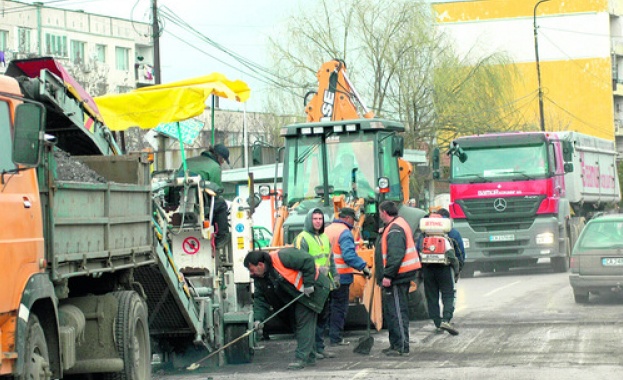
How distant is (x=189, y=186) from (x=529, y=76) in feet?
197

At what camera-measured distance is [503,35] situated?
233 feet

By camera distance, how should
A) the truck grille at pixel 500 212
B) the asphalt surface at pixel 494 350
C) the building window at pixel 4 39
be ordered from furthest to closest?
1. the building window at pixel 4 39
2. the truck grille at pixel 500 212
3. the asphalt surface at pixel 494 350

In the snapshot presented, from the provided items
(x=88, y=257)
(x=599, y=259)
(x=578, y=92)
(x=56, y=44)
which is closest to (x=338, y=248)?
(x=88, y=257)

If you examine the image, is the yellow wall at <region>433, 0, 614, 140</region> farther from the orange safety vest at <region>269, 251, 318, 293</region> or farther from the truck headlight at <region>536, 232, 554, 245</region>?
the orange safety vest at <region>269, 251, 318, 293</region>

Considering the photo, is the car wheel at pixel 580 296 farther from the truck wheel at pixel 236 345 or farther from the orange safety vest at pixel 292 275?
the truck wheel at pixel 236 345

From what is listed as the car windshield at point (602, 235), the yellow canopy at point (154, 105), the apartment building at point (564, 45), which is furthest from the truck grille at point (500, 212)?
the apartment building at point (564, 45)

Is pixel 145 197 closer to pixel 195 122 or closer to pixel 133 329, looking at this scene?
pixel 133 329

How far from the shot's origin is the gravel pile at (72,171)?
9.55 metres

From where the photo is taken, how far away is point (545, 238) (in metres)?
26.5

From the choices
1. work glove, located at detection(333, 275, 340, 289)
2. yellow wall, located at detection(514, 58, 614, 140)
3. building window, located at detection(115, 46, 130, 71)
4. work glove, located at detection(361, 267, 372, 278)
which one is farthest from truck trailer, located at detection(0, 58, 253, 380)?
building window, located at detection(115, 46, 130, 71)

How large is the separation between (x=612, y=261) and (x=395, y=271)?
631cm

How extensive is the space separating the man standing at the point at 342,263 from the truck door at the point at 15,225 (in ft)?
21.8

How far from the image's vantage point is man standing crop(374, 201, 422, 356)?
13.7 m

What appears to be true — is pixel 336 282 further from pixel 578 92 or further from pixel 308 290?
pixel 578 92
